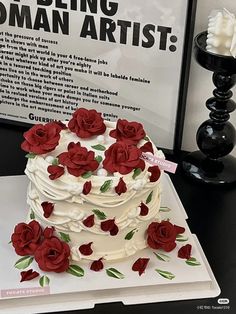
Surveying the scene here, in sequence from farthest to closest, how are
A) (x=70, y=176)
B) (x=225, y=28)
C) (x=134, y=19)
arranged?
(x=134, y=19), (x=225, y=28), (x=70, y=176)

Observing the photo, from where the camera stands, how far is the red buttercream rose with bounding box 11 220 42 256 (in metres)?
0.95

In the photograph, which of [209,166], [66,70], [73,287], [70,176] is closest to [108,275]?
[73,287]

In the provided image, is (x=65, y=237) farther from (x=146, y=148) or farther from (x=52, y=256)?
(x=146, y=148)

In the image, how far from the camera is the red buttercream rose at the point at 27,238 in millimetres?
953

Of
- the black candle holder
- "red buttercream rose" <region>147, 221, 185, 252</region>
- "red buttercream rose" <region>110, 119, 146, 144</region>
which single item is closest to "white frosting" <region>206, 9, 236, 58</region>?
the black candle holder

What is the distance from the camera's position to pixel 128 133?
98 cm

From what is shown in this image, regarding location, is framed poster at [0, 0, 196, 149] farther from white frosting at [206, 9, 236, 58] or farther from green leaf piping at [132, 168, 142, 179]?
green leaf piping at [132, 168, 142, 179]

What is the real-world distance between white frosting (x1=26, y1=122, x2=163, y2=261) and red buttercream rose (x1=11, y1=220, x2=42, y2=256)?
14 mm

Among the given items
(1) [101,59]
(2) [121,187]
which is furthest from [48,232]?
(1) [101,59]

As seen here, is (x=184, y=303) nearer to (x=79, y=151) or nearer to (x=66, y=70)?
(x=79, y=151)

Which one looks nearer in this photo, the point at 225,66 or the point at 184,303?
the point at 184,303

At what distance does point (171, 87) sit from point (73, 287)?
1.45 ft

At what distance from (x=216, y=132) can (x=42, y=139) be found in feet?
1.12

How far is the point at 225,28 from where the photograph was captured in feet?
3.36
